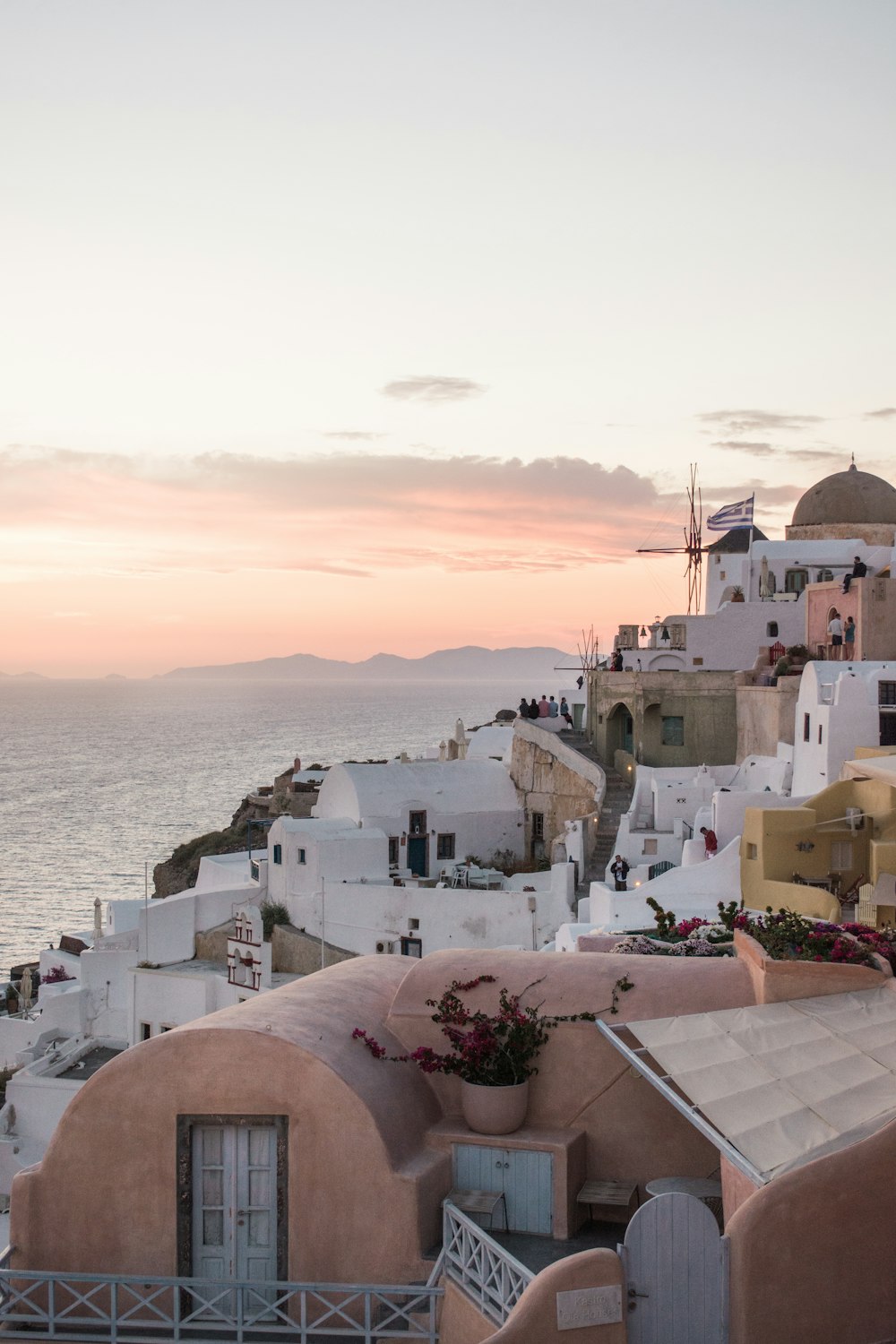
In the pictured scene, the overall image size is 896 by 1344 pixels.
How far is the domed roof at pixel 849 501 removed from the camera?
47.6 meters

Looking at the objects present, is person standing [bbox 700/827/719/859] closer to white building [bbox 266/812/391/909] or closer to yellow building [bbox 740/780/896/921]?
yellow building [bbox 740/780/896/921]

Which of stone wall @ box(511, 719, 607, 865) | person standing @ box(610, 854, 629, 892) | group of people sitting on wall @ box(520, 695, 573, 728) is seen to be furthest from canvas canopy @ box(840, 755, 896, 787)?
group of people sitting on wall @ box(520, 695, 573, 728)

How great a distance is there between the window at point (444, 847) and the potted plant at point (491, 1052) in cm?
2765

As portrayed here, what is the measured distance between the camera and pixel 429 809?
38375mm

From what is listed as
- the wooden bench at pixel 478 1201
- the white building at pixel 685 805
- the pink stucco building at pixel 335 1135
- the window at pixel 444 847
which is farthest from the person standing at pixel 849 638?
the wooden bench at pixel 478 1201

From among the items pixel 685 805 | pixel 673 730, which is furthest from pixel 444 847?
pixel 685 805

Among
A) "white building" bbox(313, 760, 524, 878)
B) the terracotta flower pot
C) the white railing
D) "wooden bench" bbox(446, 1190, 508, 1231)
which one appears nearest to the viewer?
the white railing

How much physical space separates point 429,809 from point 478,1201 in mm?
28309

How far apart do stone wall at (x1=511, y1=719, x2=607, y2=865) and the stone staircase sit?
0.45 m

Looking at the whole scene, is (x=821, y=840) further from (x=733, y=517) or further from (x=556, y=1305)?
(x=733, y=517)

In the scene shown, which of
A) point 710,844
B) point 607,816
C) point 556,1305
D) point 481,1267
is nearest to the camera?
point 556,1305

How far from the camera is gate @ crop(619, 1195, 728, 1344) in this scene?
27.2 feet

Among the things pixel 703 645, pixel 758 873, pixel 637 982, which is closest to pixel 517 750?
pixel 703 645

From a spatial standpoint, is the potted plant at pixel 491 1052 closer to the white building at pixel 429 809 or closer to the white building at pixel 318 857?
the white building at pixel 318 857
